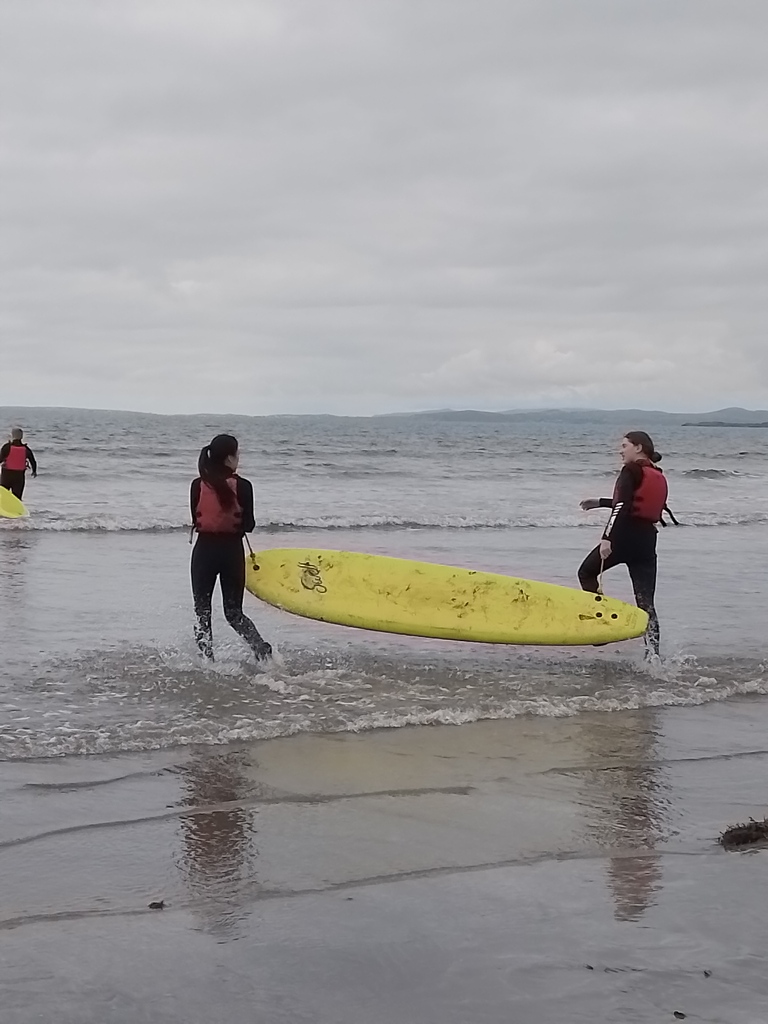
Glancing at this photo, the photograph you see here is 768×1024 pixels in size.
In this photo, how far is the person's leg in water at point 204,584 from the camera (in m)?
7.79

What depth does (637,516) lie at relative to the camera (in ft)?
27.2

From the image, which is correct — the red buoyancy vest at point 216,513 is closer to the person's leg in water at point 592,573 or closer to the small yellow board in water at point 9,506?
the person's leg in water at point 592,573

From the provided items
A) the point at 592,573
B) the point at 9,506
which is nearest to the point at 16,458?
the point at 9,506

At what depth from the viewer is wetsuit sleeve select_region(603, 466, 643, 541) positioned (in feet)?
26.8

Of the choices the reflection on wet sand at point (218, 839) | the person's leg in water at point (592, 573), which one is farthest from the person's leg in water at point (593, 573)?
the reflection on wet sand at point (218, 839)

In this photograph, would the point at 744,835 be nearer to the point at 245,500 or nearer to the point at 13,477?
the point at 245,500

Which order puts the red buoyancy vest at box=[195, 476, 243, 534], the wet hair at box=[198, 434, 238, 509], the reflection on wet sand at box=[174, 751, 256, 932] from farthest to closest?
1. the red buoyancy vest at box=[195, 476, 243, 534]
2. the wet hair at box=[198, 434, 238, 509]
3. the reflection on wet sand at box=[174, 751, 256, 932]

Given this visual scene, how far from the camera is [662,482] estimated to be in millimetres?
8234

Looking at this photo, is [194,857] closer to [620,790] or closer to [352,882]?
[352,882]

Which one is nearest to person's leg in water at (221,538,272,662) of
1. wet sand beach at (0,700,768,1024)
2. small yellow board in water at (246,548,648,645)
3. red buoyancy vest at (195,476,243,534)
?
red buoyancy vest at (195,476,243,534)

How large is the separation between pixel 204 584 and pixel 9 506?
35.6 ft

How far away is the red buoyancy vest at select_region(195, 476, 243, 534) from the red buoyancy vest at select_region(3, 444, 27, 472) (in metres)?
11.4

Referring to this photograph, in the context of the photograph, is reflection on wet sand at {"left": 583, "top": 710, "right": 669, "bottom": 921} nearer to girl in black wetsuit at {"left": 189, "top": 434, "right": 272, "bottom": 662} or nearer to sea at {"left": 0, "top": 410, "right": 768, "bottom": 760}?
sea at {"left": 0, "top": 410, "right": 768, "bottom": 760}

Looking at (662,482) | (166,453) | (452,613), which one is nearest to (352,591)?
(452,613)
